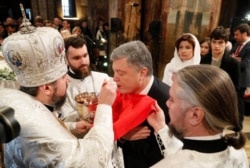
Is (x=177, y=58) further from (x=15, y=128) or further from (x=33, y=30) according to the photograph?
(x=15, y=128)

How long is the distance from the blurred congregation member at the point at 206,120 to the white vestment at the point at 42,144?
283 mm

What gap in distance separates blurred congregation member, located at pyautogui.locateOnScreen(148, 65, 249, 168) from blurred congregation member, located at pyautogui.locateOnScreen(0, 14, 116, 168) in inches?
12.1

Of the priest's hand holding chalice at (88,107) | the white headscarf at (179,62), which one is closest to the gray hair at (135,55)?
the priest's hand holding chalice at (88,107)

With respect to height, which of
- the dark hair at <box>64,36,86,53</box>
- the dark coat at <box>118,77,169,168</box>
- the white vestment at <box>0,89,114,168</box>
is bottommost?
the dark coat at <box>118,77,169,168</box>

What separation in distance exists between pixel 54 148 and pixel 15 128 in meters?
0.39

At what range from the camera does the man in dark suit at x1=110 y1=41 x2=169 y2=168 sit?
5.21ft

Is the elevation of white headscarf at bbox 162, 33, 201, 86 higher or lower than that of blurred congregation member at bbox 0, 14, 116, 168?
lower

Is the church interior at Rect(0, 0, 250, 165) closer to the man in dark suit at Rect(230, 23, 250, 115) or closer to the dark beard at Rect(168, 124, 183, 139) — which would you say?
the man in dark suit at Rect(230, 23, 250, 115)

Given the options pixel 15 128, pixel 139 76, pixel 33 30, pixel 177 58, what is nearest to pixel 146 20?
pixel 177 58

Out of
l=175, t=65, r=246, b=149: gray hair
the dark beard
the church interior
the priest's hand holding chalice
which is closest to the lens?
l=175, t=65, r=246, b=149: gray hair

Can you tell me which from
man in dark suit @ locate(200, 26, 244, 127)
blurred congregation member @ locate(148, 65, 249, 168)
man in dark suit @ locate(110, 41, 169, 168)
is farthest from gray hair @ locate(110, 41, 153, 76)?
man in dark suit @ locate(200, 26, 244, 127)

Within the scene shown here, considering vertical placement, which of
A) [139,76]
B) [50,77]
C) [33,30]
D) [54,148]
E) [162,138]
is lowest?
[162,138]

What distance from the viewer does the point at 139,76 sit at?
1.61 m

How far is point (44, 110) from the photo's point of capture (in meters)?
1.06
